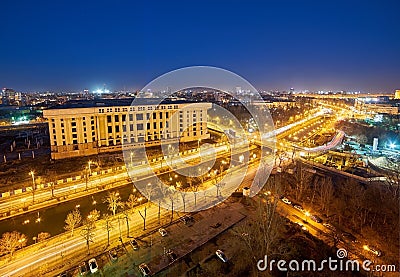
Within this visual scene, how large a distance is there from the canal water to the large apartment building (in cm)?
510

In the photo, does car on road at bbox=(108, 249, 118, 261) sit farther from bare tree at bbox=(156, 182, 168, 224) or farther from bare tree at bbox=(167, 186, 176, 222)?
bare tree at bbox=(167, 186, 176, 222)

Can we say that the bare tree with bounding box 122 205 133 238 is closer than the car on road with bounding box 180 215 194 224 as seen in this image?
Yes

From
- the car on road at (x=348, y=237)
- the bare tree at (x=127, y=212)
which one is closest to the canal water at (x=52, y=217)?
the bare tree at (x=127, y=212)

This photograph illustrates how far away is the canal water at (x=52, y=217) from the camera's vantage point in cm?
600

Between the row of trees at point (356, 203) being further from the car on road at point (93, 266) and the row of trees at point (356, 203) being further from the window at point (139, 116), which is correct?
the window at point (139, 116)

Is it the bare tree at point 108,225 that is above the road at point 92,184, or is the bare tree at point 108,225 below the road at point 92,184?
below

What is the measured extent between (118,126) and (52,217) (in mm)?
6949

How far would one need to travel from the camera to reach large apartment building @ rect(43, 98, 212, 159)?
11477 mm

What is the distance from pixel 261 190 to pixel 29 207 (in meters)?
7.22

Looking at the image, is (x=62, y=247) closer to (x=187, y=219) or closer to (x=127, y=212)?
(x=127, y=212)

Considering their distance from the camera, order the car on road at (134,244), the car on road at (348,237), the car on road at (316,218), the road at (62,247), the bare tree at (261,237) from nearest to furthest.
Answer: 1. the road at (62,247)
2. the bare tree at (261,237)
3. the car on road at (134,244)
4. the car on road at (348,237)
5. the car on road at (316,218)

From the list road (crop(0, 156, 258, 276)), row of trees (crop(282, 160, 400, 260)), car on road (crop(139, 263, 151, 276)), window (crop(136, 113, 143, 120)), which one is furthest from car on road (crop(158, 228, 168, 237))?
window (crop(136, 113, 143, 120))

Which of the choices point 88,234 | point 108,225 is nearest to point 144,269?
point 88,234

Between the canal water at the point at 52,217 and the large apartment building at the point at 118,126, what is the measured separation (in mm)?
5098
